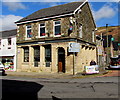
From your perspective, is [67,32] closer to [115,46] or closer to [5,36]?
[5,36]

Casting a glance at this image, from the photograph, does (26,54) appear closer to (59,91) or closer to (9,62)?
(9,62)

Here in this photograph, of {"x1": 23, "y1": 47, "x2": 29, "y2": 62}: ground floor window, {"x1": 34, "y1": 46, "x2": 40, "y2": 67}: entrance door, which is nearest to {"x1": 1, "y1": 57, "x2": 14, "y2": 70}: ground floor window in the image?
{"x1": 23, "y1": 47, "x2": 29, "y2": 62}: ground floor window

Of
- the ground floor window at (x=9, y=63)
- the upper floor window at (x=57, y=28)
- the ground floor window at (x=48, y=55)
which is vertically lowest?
the ground floor window at (x=9, y=63)

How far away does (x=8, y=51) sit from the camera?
22.8 m

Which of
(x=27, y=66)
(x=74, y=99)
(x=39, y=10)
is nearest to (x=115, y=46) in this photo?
(x=39, y=10)

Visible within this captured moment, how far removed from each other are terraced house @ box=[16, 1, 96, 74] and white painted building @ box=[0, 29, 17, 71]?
115cm

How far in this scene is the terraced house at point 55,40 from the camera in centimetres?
1789

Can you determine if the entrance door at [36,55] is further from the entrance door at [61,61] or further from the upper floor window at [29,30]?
the entrance door at [61,61]

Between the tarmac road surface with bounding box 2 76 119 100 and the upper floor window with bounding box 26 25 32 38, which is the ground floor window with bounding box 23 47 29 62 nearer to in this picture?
the upper floor window with bounding box 26 25 32 38

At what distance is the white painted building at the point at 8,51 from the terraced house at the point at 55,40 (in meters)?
1.15

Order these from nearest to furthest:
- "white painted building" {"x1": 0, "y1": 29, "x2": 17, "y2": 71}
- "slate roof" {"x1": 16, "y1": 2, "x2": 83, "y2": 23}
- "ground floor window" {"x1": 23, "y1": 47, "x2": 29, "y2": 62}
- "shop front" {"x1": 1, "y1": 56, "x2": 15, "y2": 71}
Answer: "slate roof" {"x1": 16, "y1": 2, "x2": 83, "y2": 23}
"ground floor window" {"x1": 23, "y1": 47, "x2": 29, "y2": 62}
"white painted building" {"x1": 0, "y1": 29, "x2": 17, "y2": 71}
"shop front" {"x1": 1, "y1": 56, "x2": 15, "y2": 71}

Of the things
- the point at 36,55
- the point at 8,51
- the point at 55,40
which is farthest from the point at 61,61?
the point at 8,51

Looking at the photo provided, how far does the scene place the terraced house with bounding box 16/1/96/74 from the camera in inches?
704

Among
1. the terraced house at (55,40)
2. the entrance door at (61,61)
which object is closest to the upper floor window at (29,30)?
the terraced house at (55,40)
